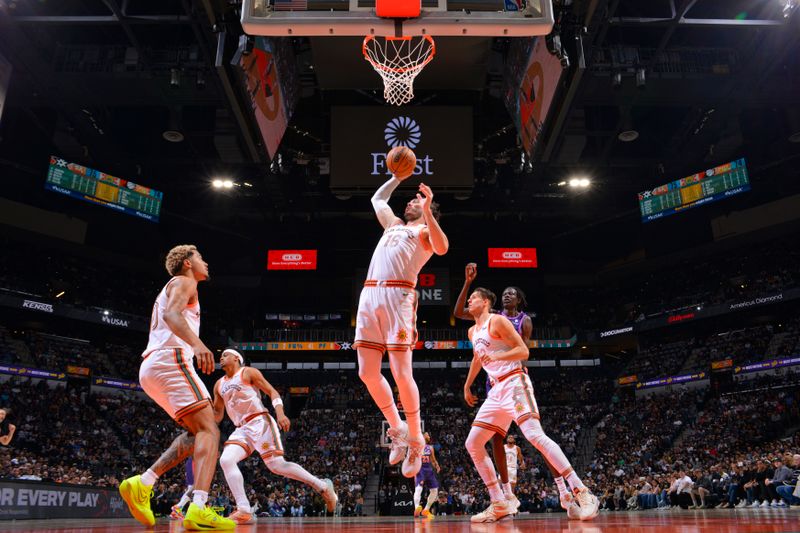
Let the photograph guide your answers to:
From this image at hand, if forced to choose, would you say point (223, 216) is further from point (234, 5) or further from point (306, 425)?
point (234, 5)

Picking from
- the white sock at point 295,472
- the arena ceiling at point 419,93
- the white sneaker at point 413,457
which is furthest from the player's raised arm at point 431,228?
the arena ceiling at point 419,93

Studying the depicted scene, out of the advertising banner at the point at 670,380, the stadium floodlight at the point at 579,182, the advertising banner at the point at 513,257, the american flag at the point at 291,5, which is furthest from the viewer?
the advertising banner at the point at 513,257

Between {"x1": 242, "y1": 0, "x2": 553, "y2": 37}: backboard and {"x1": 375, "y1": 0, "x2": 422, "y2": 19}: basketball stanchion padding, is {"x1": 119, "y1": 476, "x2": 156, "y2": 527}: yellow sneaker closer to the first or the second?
{"x1": 242, "y1": 0, "x2": 553, "y2": 37}: backboard

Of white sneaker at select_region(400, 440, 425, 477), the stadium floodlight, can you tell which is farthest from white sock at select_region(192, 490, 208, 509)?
the stadium floodlight

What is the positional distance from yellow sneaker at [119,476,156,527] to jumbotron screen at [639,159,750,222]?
72.5 feet

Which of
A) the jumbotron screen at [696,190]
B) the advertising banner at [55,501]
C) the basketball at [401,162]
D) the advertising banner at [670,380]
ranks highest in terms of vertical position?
the jumbotron screen at [696,190]

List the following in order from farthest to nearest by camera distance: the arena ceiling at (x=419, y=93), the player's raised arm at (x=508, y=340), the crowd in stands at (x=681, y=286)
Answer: the crowd in stands at (x=681, y=286) < the arena ceiling at (x=419, y=93) < the player's raised arm at (x=508, y=340)

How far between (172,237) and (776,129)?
2709 cm

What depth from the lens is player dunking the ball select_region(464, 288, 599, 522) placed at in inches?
237

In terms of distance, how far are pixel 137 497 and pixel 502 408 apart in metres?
3.50

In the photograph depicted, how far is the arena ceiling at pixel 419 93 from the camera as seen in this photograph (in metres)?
13.7

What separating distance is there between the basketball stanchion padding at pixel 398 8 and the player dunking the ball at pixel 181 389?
364 cm

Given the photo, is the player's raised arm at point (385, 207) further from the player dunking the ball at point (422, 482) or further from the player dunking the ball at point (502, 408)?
the player dunking the ball at point (422, 482)

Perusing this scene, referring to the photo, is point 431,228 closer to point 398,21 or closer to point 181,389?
point 181,389
